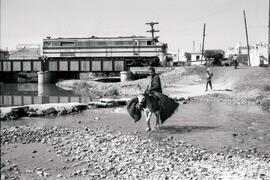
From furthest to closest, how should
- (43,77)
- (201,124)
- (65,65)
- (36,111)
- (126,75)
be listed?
(65,65), (43,77), (126,75), (36,111), (201,124)

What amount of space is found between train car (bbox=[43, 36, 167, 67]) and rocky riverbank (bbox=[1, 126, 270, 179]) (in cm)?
3743

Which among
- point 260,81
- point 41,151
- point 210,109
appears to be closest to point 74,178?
point 41,151

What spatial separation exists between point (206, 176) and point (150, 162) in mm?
1595

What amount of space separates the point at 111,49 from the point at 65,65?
715 cm

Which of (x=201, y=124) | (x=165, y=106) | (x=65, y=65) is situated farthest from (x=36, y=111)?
(x=65, y=65)

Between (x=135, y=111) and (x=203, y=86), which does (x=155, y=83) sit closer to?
(x=135, y=111)

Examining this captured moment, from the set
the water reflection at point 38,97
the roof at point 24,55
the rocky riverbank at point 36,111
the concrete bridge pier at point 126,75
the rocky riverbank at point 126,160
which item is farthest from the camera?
the roof at point 24,55

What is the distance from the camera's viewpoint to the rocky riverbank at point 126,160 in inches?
304

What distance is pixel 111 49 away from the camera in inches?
1996

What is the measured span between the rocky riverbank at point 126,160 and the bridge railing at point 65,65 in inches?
1471

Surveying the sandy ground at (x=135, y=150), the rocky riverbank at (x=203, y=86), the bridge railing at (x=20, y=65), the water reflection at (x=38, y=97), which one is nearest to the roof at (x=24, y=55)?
the bridge railing at (x=20, y=65)

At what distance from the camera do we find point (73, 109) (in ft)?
62.7

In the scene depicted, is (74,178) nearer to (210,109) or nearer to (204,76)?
(210,109)

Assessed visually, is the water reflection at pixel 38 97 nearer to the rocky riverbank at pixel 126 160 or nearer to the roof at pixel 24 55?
the rocky riverbank at pixel 126 160
